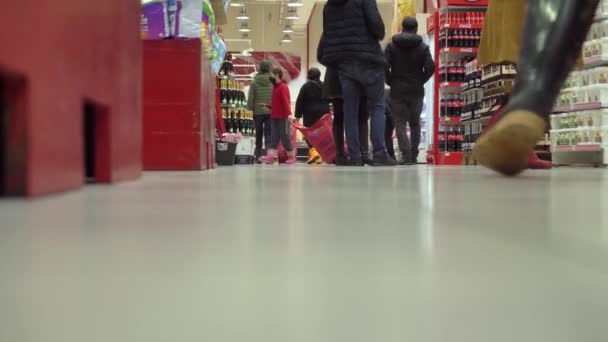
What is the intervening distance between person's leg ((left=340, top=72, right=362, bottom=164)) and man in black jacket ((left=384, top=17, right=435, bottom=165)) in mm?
1561

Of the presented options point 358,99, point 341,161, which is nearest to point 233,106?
point 341,161

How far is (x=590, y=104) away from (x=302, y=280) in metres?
6.33

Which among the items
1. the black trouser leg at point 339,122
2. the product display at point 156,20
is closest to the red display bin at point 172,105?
the product display at point 156,20

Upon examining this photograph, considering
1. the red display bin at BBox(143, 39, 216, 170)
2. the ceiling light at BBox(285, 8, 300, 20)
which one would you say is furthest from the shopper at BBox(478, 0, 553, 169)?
the ceiling light at BBox(285, 8, 300, 20)

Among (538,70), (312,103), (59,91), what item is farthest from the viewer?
(312,103)

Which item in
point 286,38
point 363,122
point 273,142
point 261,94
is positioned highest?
point 286,38

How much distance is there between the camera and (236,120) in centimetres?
874

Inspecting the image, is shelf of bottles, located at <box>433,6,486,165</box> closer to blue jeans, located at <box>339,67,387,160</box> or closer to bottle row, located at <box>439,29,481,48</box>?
bottle row, located at <box>439,29,481,48</box>

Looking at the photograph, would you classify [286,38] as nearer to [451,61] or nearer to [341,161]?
[451,61]

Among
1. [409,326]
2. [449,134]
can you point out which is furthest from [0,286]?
[449,134]

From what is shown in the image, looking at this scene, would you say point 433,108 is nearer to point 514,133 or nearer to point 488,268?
point 514,133

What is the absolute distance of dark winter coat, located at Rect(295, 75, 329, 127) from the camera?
7.95 m

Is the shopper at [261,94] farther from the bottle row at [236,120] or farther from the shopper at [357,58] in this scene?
the shopper at [357,58]

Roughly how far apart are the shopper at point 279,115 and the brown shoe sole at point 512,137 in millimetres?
6502
